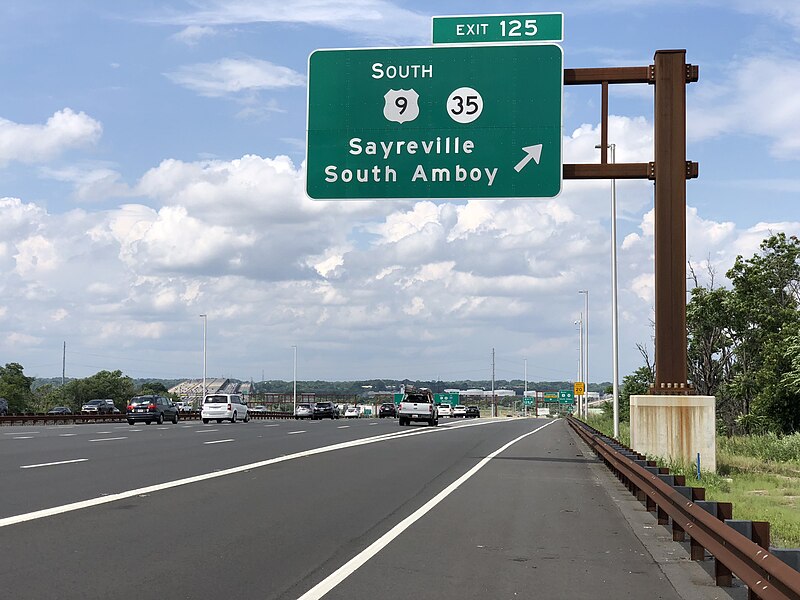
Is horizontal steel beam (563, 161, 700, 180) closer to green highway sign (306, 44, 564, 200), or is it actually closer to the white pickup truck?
green highway sign (306, 44, 564, 200)

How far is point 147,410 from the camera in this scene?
188 ft

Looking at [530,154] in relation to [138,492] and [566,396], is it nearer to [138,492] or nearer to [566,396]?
[138,492]

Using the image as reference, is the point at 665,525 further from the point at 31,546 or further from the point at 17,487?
the point at 17,487

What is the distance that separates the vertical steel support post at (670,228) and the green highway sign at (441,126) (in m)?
2.40

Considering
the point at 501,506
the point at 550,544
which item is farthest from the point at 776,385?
the point at 550,544

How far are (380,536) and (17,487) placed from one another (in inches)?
291

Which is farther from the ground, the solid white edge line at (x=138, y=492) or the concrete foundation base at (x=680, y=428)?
the concrete foundation base at (x=680, y=428)

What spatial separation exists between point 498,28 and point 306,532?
49.5 ft

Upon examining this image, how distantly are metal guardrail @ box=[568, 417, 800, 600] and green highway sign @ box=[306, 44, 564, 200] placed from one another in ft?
32.7

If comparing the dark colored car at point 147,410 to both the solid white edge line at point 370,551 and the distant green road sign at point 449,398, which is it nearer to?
the solid white edge line at point 370,551

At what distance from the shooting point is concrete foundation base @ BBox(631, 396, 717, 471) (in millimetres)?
22188

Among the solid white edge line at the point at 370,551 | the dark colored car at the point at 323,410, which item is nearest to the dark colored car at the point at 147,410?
the dark colored car at the point at 323,410

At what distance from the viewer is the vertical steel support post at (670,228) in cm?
2273

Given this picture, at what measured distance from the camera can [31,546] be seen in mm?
10547
